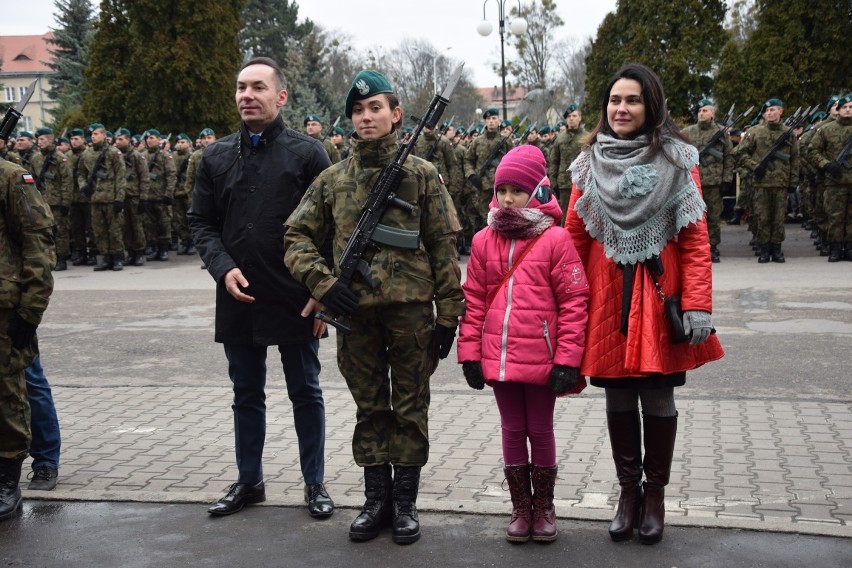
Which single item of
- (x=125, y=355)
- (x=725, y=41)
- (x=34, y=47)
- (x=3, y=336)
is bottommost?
(x=125, y=355)

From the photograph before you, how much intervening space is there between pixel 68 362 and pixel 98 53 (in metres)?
26.3

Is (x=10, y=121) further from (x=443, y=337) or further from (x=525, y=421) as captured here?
(x=525, y=421)

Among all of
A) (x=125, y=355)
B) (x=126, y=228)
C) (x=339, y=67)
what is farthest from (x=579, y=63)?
(x=125, y=355)

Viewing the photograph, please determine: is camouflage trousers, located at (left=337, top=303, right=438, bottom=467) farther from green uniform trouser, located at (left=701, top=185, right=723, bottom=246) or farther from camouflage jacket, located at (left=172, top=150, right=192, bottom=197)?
camouflage jacket, located at (left=172, top=150, right=192, bottom=197)

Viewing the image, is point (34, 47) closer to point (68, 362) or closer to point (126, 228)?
point (126, 228)

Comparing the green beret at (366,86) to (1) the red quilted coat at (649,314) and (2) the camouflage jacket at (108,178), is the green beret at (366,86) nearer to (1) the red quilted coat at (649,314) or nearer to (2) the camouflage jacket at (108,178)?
(1) the red quilted coat at (649,314)

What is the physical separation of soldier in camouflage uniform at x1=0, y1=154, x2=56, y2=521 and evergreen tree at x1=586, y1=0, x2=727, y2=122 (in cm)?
2364

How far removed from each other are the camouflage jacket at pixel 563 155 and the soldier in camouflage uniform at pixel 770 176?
8.89ft

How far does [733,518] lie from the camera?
4465mm

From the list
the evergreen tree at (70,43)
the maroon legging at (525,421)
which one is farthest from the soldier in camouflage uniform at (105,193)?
the evergreen tree at (70,43)

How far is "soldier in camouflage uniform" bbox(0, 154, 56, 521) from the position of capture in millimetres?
4852

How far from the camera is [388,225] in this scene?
434cm

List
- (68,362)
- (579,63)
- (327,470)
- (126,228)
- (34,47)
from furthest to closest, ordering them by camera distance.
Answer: (34,47) → (579,63) → (126,228) → (68,362) → (327,470)

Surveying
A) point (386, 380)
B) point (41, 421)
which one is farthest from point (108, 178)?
point (386, 380)
